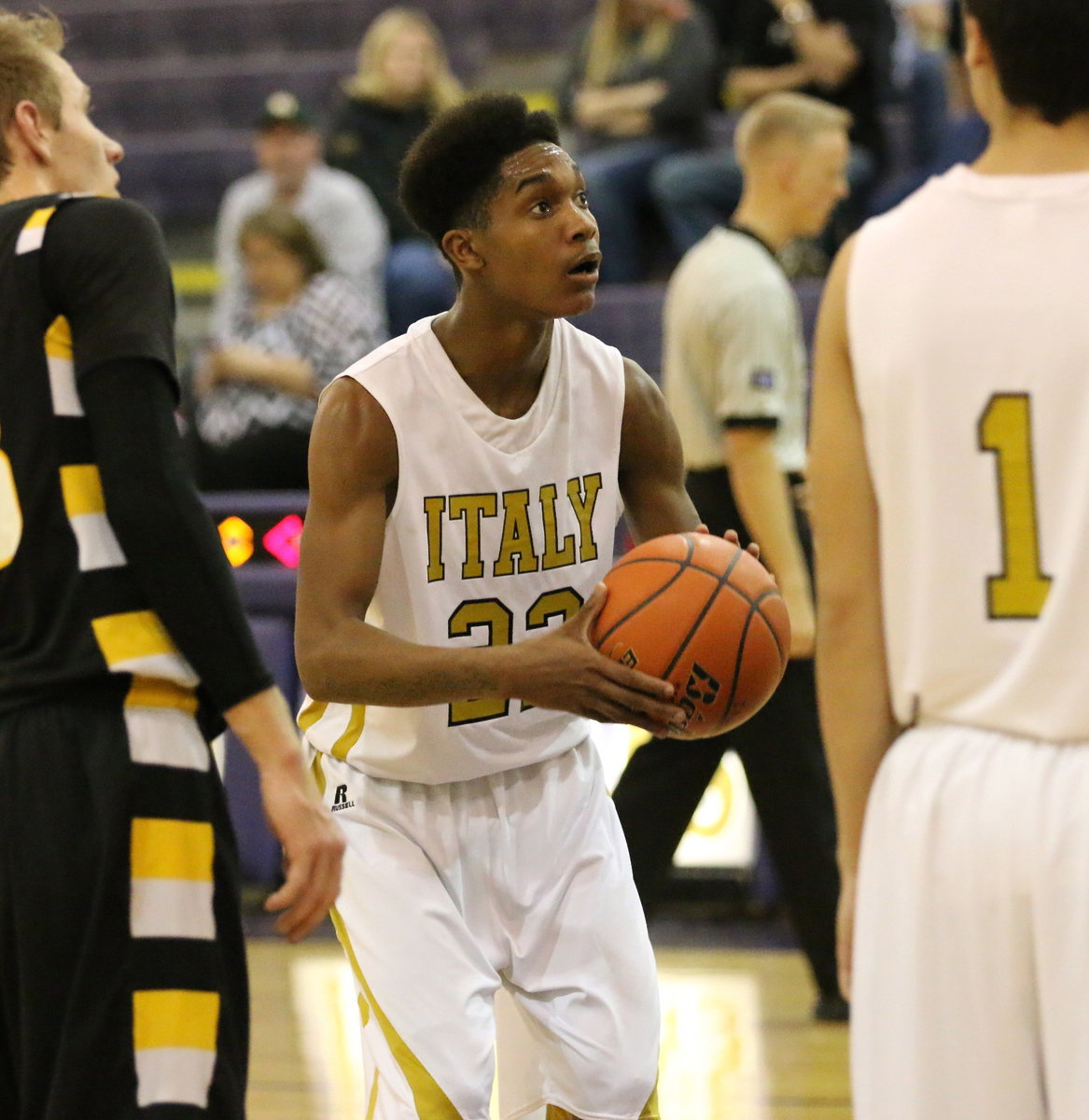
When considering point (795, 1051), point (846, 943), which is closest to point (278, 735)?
point (846, 943)

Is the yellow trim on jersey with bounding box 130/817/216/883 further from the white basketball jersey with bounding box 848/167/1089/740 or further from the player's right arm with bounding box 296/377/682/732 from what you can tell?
the white basketball jersey with bounding box 848/167/1089/740

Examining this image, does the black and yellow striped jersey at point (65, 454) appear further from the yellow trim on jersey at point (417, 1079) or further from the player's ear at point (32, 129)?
the yellow trim on jersey at point (417, 1079)

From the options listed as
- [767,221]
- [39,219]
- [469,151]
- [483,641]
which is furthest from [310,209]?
[39,219]

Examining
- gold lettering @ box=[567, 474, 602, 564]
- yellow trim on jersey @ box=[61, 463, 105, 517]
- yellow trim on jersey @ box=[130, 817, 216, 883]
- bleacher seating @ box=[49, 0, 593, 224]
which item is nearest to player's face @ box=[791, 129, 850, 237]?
gold lettering @ box=[567, 474, 602, 564]

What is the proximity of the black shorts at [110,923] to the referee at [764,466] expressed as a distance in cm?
250

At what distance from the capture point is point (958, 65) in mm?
8422

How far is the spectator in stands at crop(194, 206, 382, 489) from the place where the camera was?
23.0 ft

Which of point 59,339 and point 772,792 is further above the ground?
point 59,339

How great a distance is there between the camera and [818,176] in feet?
16.9

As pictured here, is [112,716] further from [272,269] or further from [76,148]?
[272,269]

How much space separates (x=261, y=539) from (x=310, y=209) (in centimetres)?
235

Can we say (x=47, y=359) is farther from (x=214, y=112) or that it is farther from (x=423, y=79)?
(x=214, y=112)

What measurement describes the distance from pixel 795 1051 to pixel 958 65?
5.27 meters

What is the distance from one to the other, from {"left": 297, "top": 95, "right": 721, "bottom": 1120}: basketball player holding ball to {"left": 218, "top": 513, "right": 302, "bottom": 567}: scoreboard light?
3376mm
